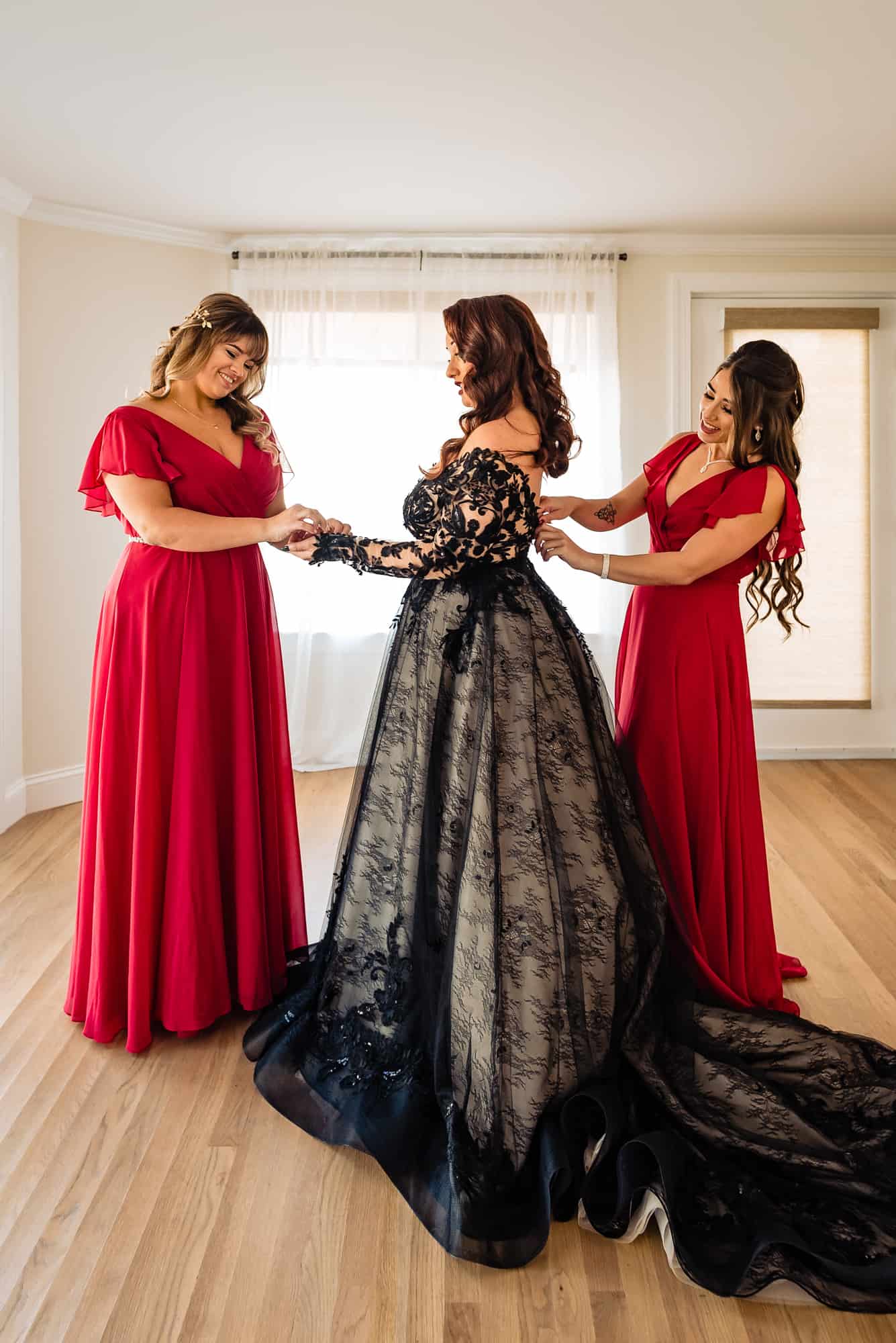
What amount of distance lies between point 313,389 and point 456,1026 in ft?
12.6

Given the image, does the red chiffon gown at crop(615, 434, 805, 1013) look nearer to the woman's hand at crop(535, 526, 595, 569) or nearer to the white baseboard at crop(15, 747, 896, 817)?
the woman's hand at crop(535, 526, 595, 569)

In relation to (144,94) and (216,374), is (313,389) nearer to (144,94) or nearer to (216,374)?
(144,94)

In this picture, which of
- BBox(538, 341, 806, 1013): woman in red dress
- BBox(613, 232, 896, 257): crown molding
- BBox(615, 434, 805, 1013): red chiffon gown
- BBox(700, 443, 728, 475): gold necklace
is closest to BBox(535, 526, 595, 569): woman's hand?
BBox(538, 341, 806, 1013): woman in red dress

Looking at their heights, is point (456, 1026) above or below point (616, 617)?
below

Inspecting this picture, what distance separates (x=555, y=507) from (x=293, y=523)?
71 centimetres

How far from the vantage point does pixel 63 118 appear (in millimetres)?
3564

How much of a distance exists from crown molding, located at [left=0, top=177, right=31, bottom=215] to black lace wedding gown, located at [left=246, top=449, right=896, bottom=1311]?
2.74 meters

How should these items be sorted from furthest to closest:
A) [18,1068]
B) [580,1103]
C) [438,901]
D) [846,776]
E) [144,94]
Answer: [846,776], [144,94], [18,1068], [438,901], [580,1103]

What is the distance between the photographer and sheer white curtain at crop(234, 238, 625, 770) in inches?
204

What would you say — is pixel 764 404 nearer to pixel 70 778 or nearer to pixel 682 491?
pixel 682 491

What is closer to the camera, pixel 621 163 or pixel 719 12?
pixel 719 12

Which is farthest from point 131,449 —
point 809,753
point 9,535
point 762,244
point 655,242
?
point 809,753

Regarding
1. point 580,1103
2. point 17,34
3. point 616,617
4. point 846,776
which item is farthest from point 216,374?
point 846,776

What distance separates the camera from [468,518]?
236 cm
